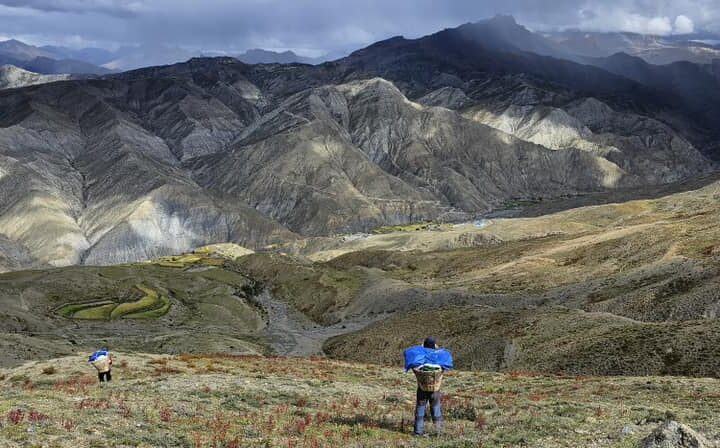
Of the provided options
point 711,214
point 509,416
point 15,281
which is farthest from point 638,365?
point 15,281

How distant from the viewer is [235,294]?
141500mm

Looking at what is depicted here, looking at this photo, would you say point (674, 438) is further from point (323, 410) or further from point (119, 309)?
point (119, 309)

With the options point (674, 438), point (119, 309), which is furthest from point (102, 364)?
point (119, 309)

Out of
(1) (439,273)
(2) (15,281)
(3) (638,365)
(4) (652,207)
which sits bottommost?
(3) (638,365)

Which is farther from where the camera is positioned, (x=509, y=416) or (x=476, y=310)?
(x=476, y=310)

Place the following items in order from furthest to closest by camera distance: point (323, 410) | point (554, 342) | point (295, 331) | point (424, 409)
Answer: point (295, 331) < point (554, 342) < point (323, 410) < point (424, 409)

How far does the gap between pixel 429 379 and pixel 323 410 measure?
20.4 feet

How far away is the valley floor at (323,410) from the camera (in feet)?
57.9

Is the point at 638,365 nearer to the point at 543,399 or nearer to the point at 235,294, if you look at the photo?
the point at 543,399

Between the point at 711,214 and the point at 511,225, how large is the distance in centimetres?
9774

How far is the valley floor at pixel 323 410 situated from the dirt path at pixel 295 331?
56.6 m

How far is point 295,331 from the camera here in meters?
113

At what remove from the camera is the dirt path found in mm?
94525

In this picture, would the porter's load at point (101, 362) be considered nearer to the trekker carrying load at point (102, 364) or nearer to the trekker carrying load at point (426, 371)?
the trekker carrying load at point (102, 364)
